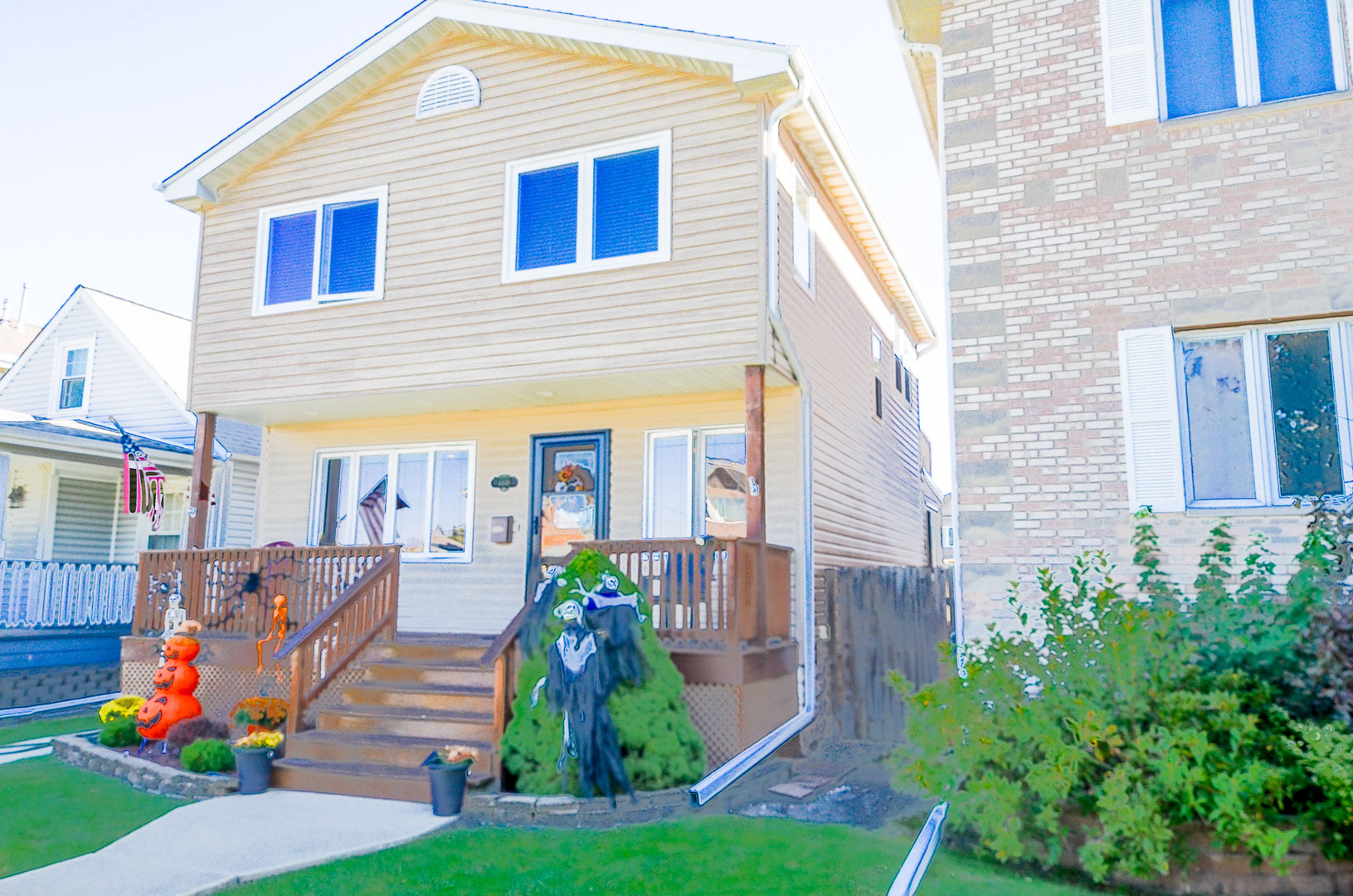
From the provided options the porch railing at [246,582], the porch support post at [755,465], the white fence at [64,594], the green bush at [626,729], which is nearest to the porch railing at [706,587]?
the porch support post at [755,465]

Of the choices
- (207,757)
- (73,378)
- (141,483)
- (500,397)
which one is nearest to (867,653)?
(500,397)

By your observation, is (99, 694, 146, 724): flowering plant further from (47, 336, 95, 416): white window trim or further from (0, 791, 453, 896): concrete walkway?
(47, 336, 95, 416): white window trim

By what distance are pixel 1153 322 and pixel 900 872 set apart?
181 inches

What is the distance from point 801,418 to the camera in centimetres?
1020

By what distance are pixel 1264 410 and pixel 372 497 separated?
9.64 m

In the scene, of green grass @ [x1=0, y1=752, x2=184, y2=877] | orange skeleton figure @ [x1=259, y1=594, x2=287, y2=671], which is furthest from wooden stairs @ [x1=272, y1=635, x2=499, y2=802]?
orange skeleton figure @ [x1=259, y1=594, x2=287, y2=671]

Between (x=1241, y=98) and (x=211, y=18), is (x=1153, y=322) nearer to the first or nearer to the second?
(x=1241, y=98)

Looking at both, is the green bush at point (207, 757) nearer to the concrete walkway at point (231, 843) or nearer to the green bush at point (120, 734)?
the concrete walkway at point (231, 843)

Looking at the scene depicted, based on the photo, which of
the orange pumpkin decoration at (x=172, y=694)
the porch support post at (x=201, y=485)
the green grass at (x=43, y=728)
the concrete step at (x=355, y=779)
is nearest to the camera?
the concrete step at (x=355, y=779)

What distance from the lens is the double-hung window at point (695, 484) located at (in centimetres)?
1052

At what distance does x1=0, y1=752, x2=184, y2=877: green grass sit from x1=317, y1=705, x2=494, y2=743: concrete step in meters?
1.34

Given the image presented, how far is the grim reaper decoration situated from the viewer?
275 inches

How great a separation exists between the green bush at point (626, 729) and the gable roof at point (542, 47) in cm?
501

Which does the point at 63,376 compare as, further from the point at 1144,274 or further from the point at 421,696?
the point at 1144,274
